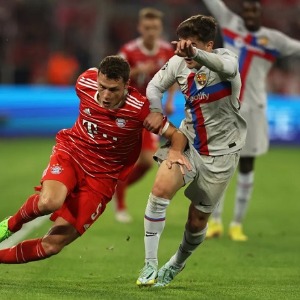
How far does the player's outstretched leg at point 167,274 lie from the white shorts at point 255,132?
299cm

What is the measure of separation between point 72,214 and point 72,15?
14160 millimetres

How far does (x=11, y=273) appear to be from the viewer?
769 cm

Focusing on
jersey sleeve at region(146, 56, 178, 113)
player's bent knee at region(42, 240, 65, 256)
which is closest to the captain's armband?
jersey sleeve at region(146, 56, 178, 113)

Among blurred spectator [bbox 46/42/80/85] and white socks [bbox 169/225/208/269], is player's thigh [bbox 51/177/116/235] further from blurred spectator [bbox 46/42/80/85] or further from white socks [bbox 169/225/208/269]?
blurred spectator [bbox 46/42/80/85]

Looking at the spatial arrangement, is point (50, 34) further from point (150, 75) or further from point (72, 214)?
point (72, 214)

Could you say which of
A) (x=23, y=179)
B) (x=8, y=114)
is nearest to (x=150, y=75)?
(x=23, y=179)

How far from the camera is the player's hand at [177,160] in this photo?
686cm

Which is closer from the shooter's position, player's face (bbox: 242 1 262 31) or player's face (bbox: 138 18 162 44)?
player's face (bbox: 242 1 262 31)

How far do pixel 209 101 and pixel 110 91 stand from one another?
75cm

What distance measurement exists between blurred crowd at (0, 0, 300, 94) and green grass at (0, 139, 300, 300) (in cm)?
608

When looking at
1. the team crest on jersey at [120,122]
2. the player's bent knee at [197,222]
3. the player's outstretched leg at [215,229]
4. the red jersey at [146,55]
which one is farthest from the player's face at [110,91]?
the red jersey at [146,55]

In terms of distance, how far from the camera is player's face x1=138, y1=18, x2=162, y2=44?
11335mm

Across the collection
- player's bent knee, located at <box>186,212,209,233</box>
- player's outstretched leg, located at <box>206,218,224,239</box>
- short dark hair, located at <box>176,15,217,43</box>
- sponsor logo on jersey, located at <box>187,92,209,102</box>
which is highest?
short dark hair, located at <box>176,15,217,43</box>

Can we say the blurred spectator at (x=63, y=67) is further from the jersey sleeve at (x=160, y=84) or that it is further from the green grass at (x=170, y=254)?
the jersey sleeve at (x=160, y=84)
